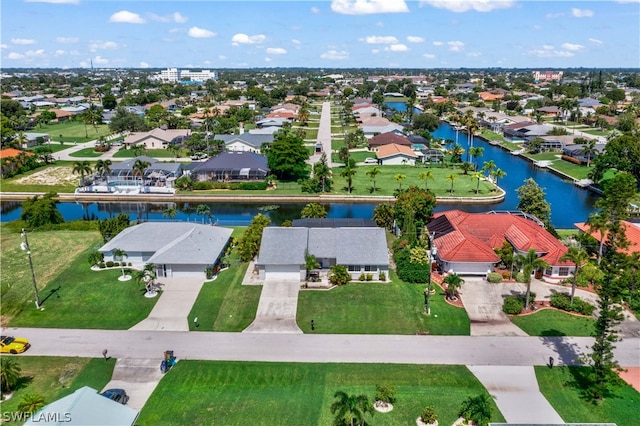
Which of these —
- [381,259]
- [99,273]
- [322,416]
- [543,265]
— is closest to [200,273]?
[99,273]

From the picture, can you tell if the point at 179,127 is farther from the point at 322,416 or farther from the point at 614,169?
the point at 322,416

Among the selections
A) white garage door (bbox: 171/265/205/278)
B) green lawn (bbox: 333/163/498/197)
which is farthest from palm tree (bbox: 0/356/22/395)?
green lawn (bbox: 333/163/498/197)

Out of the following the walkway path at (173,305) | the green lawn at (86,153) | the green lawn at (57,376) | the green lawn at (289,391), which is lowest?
the green lawn at (57,376)

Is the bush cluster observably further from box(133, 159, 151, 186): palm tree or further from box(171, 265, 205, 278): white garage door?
box(133, 159, 151, 186): palm tree

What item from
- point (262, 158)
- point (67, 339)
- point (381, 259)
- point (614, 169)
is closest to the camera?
point (67, 339)

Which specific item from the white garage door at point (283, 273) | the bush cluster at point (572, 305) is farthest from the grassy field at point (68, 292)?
the bush cluster at point (572, 305)

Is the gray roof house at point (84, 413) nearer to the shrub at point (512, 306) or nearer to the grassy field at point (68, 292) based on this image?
the grassy field at point (68, 292)
